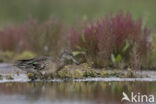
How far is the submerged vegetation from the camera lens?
1404cm

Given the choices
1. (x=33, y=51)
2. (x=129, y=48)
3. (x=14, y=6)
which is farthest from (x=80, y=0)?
(x=129, y=48)

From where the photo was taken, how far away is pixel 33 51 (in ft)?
60.6

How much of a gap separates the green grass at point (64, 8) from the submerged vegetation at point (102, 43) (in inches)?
610

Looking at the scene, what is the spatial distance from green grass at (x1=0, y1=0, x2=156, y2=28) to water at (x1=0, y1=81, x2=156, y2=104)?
2161cm

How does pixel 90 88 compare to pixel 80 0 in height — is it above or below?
below

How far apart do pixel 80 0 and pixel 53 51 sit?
82.1 ft

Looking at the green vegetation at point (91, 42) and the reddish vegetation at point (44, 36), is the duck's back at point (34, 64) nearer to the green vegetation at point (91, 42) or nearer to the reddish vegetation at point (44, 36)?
the green vegetation at point (91, 42)

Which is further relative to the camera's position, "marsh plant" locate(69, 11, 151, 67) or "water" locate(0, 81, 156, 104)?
"marsh plant" locate(69, 11, 151, 67)

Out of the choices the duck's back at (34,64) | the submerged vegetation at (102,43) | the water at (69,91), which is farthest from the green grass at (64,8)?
the water at (69,91)

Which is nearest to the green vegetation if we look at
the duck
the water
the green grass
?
the duck

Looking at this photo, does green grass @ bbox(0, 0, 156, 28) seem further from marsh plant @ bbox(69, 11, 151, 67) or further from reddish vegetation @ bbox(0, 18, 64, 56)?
marsh plant @ bbox(69, 11, 151, 67)

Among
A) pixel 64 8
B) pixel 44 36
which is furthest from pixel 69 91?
pixel 64 8

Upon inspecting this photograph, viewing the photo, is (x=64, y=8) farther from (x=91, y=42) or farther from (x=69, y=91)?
(x=69, y=91)

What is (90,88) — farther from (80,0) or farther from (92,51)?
(80,0)
